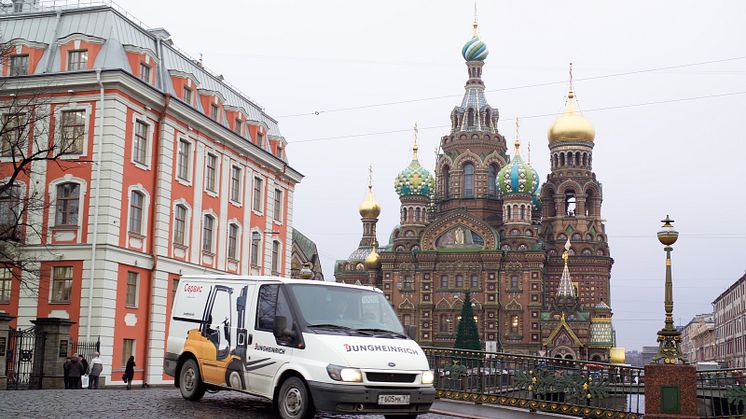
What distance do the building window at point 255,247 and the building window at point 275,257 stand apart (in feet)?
6.18

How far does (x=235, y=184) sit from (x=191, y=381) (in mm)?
24208

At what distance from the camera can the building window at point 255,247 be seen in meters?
40.1

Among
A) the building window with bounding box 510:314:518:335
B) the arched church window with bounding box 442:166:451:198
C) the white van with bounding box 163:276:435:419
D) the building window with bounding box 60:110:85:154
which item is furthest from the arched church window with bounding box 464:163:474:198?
the white van with bounding box 163:276:435:419

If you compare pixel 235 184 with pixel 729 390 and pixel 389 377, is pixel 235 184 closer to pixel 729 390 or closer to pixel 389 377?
pixel 729 390

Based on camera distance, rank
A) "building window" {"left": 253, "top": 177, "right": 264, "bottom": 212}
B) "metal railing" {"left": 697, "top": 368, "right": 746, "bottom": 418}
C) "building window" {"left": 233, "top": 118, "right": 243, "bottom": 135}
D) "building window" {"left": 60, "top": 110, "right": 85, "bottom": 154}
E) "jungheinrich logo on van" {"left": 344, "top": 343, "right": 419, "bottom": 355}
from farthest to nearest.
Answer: "building window" {"left": 253, "top": 177, "right": 264, "bottom": 212}
"building window" {"left": 233, "top": 118, "right": 243, "bottom": 135}
"building window" {"left": 60, "top": 110, "right": 85, "bottom": 154}
"metal railing" {"left": 697, "top": 368, "right": 746, "bottom": 418}
"jungheinrich logo on van" {"left": 344, "top": 343, "right": 419, "bottom": 355}

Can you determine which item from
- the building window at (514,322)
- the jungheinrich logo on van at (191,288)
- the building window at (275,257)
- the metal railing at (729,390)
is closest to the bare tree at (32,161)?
the building window at (275,257)

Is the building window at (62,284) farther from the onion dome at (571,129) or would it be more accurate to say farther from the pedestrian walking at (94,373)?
the onion dome at (571,129)

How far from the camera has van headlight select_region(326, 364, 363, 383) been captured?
11812 mm

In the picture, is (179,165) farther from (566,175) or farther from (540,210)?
(540,210)

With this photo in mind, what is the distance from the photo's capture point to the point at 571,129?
8744 centimetres

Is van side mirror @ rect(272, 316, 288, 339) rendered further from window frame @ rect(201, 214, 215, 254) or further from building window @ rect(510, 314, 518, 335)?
building window @ rect(510, 314, 518, 335)

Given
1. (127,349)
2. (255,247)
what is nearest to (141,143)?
(127,349)

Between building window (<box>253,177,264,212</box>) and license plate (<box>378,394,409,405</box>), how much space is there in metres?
28.6

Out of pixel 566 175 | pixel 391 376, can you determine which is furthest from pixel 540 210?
pixel 391 376
